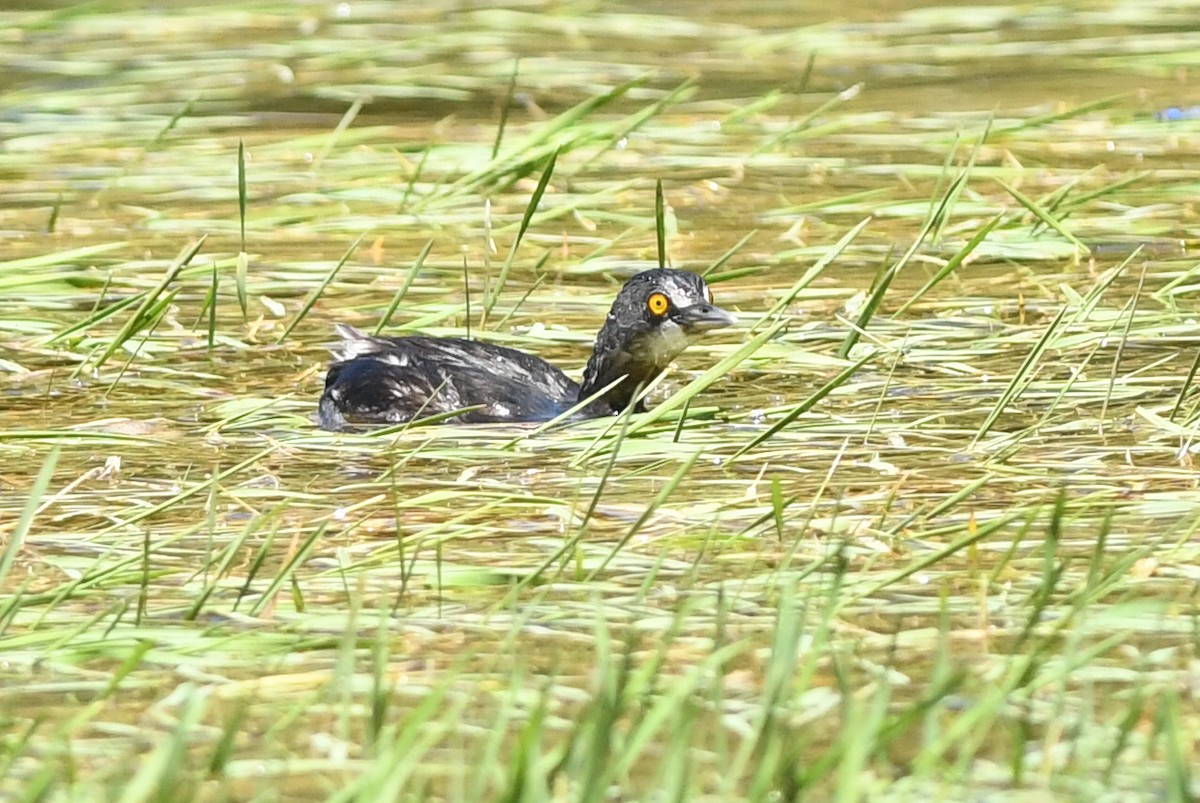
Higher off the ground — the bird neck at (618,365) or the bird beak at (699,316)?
the bird beak at (699,316)

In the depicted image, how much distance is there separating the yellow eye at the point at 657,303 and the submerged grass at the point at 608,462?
25 centimetres

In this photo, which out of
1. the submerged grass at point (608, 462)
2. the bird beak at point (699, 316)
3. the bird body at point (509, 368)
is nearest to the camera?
the submerged grass at point (608, 462)

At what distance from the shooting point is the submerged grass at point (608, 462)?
356 centimetres

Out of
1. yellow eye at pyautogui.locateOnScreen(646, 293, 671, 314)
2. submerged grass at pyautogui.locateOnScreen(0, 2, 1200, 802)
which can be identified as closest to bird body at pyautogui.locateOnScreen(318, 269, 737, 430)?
yellow eye at pyautogui.locateOnScreen(646, 293, 671, 314)

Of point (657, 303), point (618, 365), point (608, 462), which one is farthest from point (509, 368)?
point (608, 462)

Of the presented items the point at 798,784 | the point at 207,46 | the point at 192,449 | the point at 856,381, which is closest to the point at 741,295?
the point at 856,381

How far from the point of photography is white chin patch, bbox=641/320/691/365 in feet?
22.6

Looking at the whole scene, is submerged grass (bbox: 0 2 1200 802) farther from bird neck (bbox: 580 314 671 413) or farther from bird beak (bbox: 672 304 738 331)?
bird neck (bbox: 580 314 671 413)

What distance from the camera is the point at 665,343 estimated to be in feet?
22.8

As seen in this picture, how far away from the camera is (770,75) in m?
12.4

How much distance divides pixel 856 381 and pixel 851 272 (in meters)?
1.68

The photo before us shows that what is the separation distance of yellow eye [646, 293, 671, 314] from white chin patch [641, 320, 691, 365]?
37mm

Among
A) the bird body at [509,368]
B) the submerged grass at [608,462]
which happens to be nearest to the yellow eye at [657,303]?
the bird body at [509,368]

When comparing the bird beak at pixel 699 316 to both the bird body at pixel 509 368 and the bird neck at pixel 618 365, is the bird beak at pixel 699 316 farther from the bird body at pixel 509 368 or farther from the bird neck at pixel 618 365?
the bird neck at pixel 618 365
